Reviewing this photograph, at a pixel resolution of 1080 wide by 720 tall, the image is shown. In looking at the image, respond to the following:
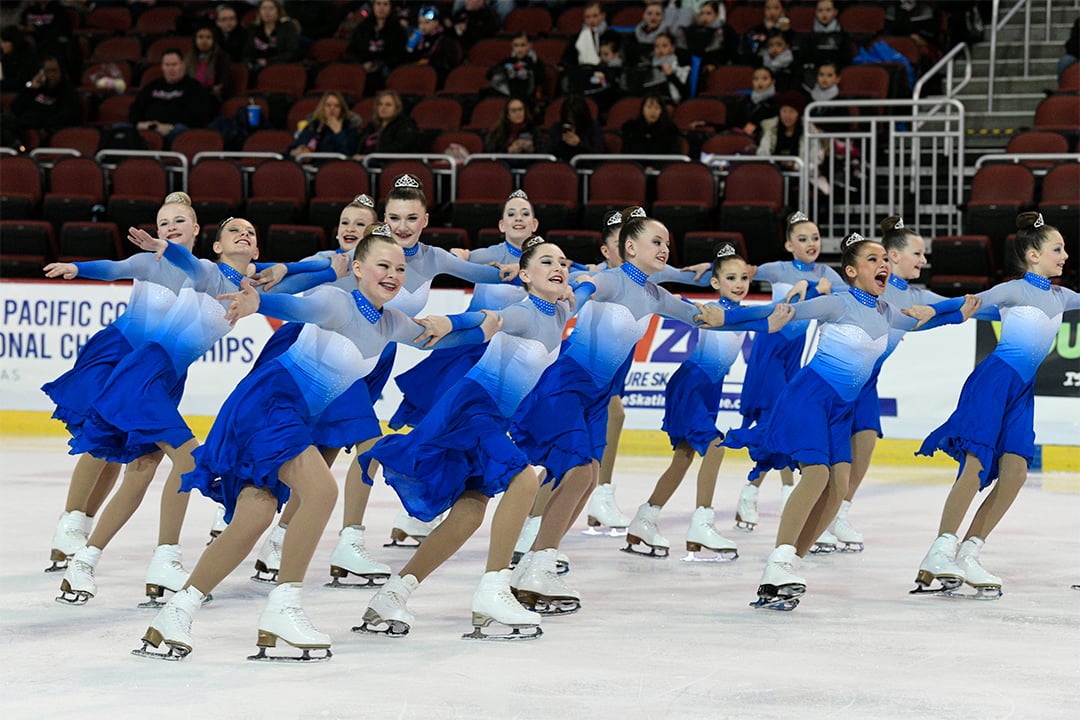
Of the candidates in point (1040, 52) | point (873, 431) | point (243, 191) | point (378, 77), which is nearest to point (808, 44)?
point (1040, 52)

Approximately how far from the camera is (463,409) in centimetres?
538

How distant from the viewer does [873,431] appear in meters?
7.32

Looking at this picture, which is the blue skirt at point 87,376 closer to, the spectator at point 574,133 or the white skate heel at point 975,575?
the white skate heel at point 975,575

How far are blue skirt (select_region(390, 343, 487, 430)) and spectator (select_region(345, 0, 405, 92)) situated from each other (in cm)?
853

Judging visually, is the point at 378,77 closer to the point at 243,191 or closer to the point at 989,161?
the point at 243,191

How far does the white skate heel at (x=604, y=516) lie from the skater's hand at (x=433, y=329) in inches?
121

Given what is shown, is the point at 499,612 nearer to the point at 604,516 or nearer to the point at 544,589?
the point at 544,589

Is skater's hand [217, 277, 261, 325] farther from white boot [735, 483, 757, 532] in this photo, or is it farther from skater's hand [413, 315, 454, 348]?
white boot [735, 483, 757, 532]

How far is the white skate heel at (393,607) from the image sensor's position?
537 centimetres

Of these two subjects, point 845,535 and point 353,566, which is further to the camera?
point 845,535

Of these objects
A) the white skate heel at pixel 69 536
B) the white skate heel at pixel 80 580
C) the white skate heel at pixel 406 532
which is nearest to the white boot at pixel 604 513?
the white skate heel at pixel 406 532

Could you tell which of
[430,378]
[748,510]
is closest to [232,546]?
[430,378]

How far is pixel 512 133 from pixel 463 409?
26.5 feet

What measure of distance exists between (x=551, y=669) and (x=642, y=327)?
195cm
